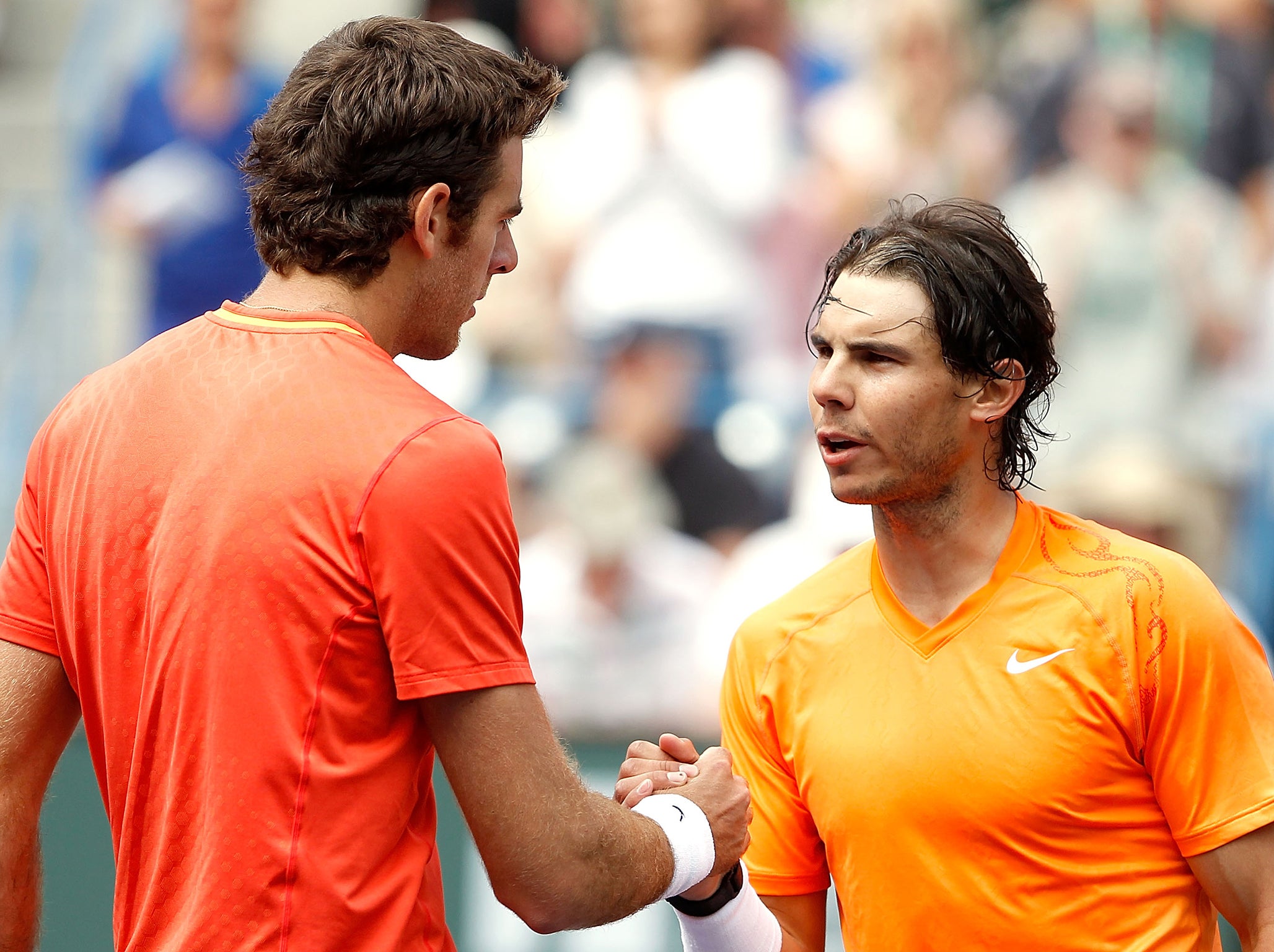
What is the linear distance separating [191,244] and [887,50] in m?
3.26

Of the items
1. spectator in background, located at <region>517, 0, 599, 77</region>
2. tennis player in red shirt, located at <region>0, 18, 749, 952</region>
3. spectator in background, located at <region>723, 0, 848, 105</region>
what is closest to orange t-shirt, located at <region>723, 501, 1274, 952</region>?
tennis player in red shirt, located at <region>0, 18, 749, 952</region>

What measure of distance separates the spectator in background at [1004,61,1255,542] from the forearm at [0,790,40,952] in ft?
15.6

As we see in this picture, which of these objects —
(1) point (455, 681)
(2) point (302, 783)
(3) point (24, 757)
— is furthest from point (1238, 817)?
(3) point (24, 757)

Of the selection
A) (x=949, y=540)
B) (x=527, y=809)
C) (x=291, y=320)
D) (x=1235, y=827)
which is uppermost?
(x=291, y=320)

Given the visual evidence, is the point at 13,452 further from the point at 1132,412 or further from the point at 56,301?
the point at 1132,412

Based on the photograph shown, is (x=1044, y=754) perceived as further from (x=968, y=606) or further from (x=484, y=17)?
(x=484, y=17)

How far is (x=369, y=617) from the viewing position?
1889 millimetres

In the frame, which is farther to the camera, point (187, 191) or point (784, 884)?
point (187, 191)

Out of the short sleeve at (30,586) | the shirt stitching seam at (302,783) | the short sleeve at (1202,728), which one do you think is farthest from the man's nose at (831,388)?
the short sleeve at (30,586)

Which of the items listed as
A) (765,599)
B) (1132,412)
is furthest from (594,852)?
(1132,412)

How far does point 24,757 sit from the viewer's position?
210cm

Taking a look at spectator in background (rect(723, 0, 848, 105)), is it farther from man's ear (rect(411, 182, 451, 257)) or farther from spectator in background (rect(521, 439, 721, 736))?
man's ear (rect(411, 182, 451, 257))

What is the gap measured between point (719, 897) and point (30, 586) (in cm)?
119

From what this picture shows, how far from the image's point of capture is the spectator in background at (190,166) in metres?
6.65
